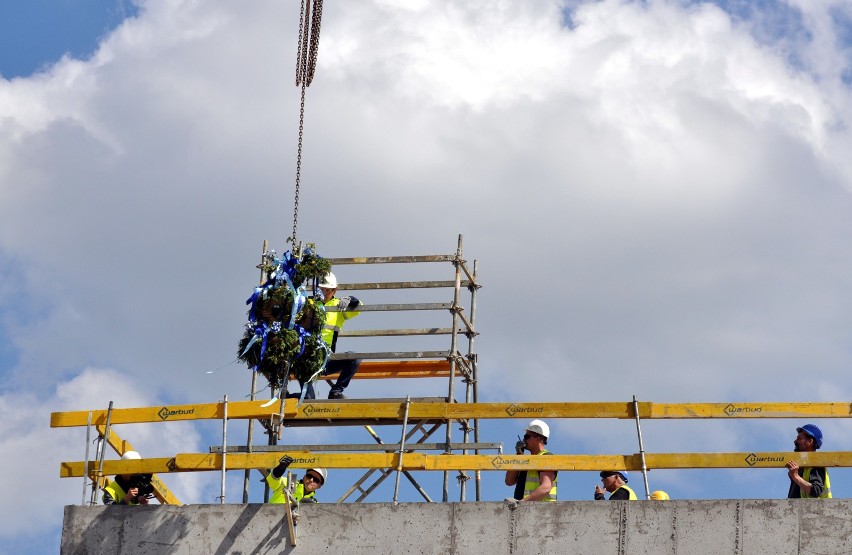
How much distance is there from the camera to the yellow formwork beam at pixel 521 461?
15250 mm

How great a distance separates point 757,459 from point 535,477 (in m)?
2.10

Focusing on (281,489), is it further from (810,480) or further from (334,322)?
(810,480)

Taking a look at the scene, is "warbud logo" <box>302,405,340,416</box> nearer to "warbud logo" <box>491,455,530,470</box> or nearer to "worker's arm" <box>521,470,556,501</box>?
"warbud logo" <box>491,455,530,470</box>

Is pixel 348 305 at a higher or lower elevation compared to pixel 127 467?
higher

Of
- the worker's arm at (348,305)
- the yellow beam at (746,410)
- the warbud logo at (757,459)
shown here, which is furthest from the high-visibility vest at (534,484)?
the worker's arm at (348,305)

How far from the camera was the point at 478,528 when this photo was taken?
15148 millimetres

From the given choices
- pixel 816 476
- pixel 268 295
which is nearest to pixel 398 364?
pixel 268 295

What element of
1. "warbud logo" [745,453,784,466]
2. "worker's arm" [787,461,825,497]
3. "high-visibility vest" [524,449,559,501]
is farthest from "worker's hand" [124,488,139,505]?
"worker's arm" [787,461,825,497]

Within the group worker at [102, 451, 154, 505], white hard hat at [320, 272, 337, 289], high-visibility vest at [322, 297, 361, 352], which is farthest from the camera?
high-visibility vest at [322, 297, 361, 352]

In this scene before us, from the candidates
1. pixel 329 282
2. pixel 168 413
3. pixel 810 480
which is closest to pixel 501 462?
pixel 810 480

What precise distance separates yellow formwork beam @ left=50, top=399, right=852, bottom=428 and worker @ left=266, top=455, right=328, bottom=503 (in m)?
0.73

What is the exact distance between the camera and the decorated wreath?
58.4 feet

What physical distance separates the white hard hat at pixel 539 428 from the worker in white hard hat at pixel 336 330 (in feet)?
13.4

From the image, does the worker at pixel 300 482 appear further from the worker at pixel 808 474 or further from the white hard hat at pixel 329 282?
the worker at pixel 808 474
